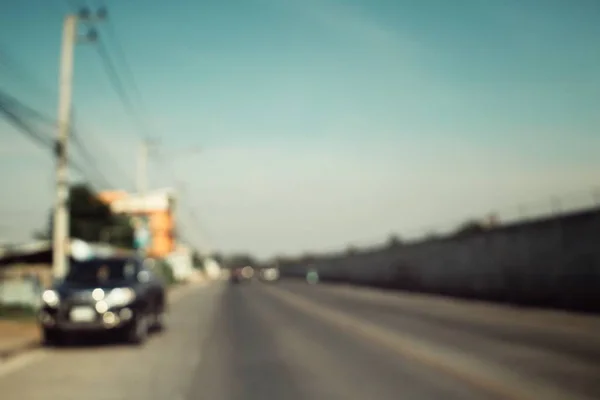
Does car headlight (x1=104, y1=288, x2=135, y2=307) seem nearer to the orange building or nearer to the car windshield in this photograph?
the car windshield

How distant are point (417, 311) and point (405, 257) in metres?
26.8

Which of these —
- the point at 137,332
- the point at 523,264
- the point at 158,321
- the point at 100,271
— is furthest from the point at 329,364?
the point at 523,264

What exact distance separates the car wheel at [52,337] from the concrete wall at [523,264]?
53.6 ft

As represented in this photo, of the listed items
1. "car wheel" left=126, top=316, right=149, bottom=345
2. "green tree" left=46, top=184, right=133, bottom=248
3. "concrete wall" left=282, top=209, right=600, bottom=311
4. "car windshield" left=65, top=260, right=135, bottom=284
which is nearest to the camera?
"car wheel" left=126, top=316, right=149, bottom=345

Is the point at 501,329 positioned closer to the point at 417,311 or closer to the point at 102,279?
the point at 417,311

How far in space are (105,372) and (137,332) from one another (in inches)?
152

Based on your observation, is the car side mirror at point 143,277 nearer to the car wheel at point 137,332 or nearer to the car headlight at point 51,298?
the car wheel at point 137,332

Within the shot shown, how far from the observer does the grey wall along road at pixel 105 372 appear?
27.8 feet

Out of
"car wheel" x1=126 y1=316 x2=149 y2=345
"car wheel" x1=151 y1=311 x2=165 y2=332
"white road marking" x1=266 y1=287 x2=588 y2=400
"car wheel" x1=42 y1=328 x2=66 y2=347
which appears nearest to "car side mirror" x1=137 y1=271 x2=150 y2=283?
"car wheel" x1=126 y1=316 x2=149 y2=345

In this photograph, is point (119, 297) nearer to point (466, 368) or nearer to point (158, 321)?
point (158, 321)

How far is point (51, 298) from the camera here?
532 inches

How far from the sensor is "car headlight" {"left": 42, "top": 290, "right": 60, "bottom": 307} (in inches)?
528

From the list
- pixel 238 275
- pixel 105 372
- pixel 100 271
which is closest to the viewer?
pixel 105 372

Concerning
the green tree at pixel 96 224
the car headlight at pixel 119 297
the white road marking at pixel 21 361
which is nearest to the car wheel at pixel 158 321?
the car headlight at pixel 119 297
